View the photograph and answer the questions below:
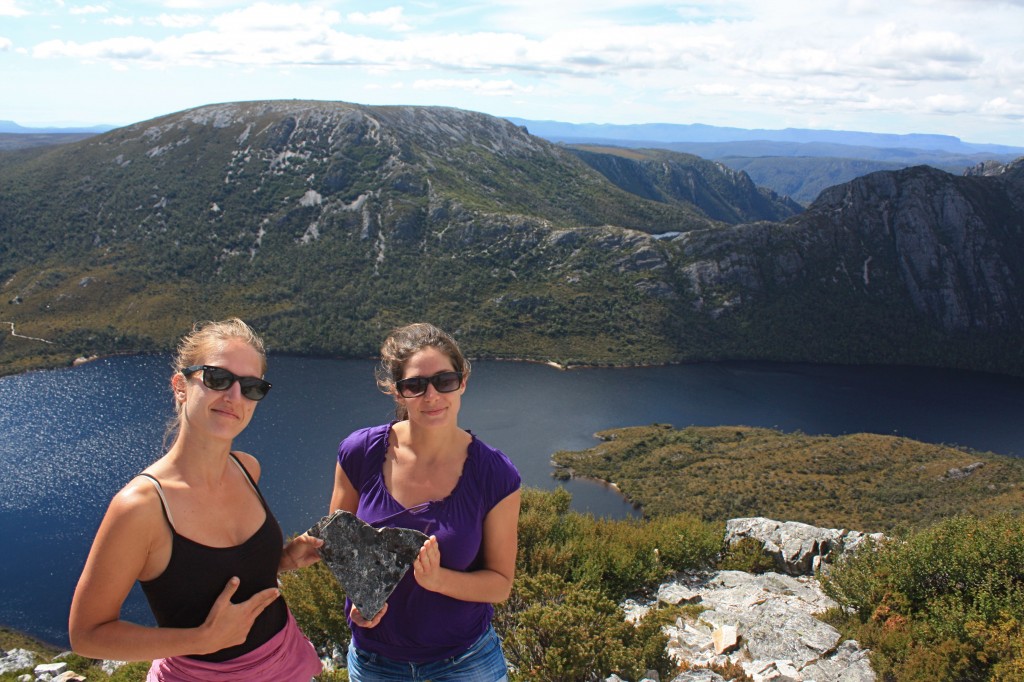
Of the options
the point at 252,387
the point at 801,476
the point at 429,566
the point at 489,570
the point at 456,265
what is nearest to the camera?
the point at 429,566

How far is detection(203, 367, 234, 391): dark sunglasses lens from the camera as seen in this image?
4.81 meters

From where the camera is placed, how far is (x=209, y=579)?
452 cm

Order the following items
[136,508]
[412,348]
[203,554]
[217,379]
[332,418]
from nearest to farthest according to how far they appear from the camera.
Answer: [136,508], [203,554], [217,379], [412,348], [332,418]

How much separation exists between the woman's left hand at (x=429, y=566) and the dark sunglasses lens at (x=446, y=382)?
1129 mm

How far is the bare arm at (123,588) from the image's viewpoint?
4047 mm

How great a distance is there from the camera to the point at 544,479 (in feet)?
202

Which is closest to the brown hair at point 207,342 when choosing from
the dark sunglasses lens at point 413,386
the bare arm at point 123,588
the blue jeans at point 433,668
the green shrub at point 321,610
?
the bare arm at point 123,588

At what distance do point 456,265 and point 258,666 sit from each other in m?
114

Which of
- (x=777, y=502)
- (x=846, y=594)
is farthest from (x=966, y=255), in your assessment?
(x=846, y=594)

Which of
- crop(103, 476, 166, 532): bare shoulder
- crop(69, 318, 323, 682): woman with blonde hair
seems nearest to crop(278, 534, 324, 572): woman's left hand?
crop(69, 318, 323, 682): woman with blonde hair

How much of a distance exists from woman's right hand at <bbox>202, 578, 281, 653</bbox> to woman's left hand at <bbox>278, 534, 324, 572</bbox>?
1.99ft

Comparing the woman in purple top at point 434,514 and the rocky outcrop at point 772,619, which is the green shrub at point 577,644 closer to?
the rocky outcrop at point 772,619

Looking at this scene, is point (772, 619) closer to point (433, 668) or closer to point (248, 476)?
point (433, 668)

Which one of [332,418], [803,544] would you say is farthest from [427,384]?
[332,418]
